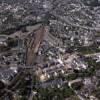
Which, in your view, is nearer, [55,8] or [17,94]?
[17,94]

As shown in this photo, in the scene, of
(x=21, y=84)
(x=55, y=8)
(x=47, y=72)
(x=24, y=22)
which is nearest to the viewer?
(x=21, y=84)

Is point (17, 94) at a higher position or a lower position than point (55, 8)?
higher

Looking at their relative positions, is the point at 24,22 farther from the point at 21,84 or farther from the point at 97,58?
the point at 21,84

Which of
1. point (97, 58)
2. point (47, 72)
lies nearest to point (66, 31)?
point (97, 58)

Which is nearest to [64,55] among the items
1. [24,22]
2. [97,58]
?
[97,58]

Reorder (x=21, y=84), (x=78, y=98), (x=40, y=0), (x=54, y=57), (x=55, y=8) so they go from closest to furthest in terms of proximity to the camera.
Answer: (x=78, y=98)
(x=21, y=84)
(x=54, y=57)
(x=55, y=8)
(x=40, y=0)

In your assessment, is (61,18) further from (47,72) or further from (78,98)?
(78,98)
